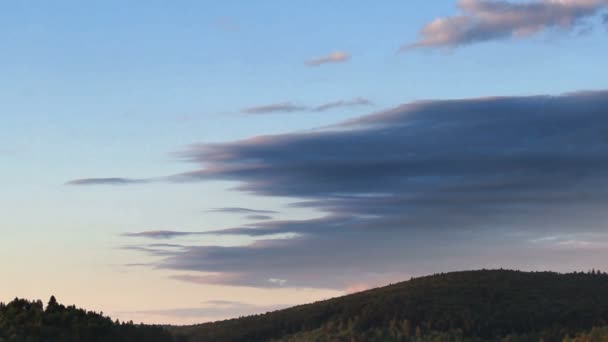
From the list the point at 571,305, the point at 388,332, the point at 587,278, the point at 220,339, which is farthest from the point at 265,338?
the point at 587,278

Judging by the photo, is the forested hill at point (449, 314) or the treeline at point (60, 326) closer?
the treeline at point (60, 326)

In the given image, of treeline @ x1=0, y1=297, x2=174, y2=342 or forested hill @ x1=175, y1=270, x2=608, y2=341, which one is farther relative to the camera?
forested hill @ x1=175, y1=270, x2=608, y2=341

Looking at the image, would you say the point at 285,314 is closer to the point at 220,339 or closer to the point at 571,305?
the point at 220,339

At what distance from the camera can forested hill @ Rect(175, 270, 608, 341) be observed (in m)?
132

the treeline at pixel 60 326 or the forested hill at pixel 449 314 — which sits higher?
the forested hill at pixel 449 314

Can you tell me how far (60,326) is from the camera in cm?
7450

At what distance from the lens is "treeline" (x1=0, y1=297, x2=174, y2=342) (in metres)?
72.2

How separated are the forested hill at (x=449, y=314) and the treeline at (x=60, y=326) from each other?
5560 cm

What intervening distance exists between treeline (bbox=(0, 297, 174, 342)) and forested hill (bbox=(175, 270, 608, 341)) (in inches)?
2189

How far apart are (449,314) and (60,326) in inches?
2850

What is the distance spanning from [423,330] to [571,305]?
22.8 meters

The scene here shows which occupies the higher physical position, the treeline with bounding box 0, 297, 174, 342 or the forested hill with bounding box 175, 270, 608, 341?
the forested hill with bounding box 175, 270, 608, 341

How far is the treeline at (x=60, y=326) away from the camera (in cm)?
7219

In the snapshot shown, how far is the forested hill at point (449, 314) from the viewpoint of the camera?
432 ft
